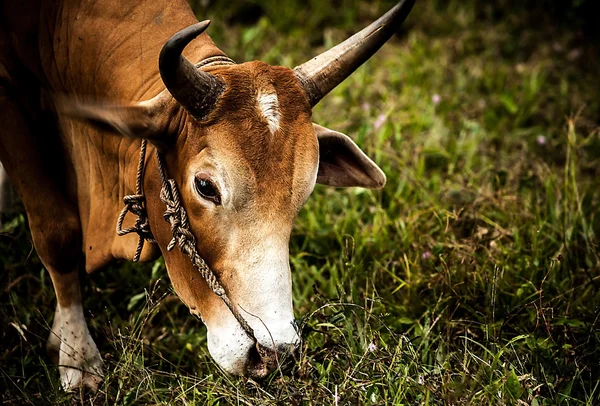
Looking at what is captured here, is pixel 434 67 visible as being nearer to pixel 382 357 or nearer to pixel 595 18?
pixel 595 18

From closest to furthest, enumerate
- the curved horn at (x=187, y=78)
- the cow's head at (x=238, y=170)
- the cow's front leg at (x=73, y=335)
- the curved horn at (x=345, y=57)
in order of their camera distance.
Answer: the curved horn at (x=187, y=78), the cow's head at (x=238, y=170), the curved horn at (x=345, y=57), the cow's front leg at (x=73, y=335)

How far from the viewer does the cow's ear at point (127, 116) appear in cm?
285

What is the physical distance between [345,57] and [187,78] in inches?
26.5

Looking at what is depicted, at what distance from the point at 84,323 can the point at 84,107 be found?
1.26 meters

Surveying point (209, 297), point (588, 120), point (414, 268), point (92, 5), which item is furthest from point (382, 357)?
point (588, 120)

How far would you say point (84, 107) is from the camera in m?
2.90

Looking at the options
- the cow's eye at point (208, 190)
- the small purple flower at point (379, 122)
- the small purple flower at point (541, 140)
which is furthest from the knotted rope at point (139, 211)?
the small purple flower at point (541, 140)

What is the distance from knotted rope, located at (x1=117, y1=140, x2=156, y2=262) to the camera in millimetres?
3177

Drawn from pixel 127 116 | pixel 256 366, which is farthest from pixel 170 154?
pixel 256 366

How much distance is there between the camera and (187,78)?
276cm

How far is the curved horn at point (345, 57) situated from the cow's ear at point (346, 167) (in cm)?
37

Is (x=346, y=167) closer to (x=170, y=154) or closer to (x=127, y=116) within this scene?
(x=170, y=154)

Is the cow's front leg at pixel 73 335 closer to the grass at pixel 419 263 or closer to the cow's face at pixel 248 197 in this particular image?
the grass at pixel 419 263

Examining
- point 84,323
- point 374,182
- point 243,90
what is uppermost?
point 243,90
